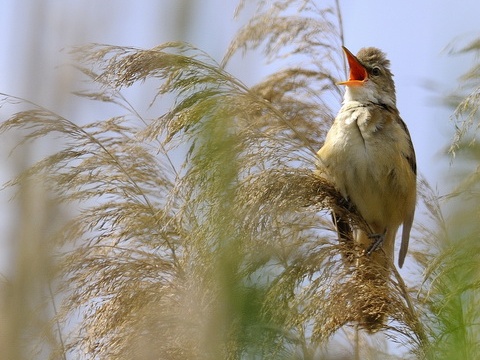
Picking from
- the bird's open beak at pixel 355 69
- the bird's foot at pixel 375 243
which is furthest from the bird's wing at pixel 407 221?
the bird's open beak at pixel 355 69

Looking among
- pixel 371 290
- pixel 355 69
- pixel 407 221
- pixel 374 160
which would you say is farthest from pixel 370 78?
pixel 371 290

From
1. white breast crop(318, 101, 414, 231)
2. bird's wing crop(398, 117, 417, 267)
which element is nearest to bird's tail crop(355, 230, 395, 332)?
bird's wing crop(398, 117, 417, 267)

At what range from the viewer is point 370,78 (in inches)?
173

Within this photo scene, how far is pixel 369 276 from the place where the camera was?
9.53ft

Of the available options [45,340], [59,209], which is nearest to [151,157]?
[45,340]

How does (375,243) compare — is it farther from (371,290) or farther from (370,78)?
(370,78)

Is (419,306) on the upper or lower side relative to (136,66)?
lower

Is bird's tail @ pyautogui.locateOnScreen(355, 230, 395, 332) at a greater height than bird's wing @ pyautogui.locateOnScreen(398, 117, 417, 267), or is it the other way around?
bird's wing @ pyautogui.locateOnScreen(398, 117, 417, 267)

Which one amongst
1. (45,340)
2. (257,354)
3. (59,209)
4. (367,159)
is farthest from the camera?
(367,159)

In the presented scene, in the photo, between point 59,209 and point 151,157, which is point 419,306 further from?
point 59,209

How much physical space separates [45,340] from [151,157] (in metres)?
1.11

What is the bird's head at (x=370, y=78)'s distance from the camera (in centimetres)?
427

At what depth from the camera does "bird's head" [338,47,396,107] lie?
4266mm

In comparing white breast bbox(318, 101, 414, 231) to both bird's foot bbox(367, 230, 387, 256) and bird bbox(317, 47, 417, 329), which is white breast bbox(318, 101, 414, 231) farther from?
bird's foot bbox(367, 230, 387, 256)
